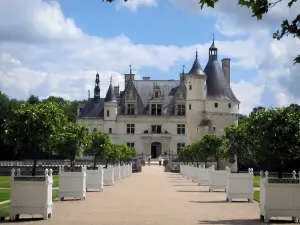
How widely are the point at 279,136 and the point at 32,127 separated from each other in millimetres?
6129

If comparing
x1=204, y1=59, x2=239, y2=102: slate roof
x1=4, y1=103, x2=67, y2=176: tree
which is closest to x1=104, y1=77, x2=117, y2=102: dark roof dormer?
x1=204, y1=59, x2=239, y2=102: slate roof

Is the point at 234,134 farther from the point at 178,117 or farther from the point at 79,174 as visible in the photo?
the point at 178,117

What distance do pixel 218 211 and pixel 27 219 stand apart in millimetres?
5370

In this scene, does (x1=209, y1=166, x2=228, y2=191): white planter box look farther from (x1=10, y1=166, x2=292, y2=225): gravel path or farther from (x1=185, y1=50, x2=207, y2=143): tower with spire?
(x1=185, y1=50, x2=207, y2=143): tower with spire

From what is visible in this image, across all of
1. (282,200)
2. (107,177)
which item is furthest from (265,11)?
(107,177)

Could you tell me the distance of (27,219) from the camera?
1373 cm

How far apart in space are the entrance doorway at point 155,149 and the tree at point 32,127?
76.3 metres

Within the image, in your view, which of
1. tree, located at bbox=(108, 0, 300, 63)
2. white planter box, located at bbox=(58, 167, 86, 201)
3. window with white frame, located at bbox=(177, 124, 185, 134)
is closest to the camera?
tree, located at bbox=(108, 0, 300, 63)

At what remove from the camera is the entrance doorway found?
91312 millimetres

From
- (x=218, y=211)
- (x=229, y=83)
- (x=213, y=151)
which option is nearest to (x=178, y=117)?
(x=229, y=83)

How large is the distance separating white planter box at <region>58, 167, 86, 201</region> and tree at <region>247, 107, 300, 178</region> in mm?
7396

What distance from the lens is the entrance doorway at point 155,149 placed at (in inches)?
3595

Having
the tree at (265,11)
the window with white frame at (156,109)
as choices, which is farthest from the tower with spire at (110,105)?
the tree at (265,11)

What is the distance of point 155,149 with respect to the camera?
9162cm
